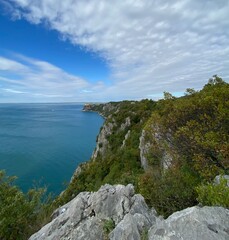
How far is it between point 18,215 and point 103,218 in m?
6.08

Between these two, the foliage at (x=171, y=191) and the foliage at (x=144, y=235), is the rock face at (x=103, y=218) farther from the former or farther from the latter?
the foliage at (x=171, y=191)

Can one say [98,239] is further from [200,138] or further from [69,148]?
[69,148]

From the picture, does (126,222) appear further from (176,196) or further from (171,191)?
(176,196)

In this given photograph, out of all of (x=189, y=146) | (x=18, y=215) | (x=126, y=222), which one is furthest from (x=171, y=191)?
(x=18, y=215)

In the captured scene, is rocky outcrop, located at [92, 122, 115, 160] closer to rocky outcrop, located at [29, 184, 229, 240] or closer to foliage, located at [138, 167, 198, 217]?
rocky outcrop, located at [29, 184, 229, 240]

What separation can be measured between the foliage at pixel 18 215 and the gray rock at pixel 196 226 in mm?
8853

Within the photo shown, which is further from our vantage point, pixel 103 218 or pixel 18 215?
pixel 18 215

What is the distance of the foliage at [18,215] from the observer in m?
10.7

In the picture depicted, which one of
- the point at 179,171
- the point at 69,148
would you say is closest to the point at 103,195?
the point at 179,171

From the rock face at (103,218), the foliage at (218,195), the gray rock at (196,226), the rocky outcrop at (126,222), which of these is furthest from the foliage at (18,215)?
the foliage at (218,195)

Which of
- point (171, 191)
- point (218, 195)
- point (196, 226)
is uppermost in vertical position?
point (218, 195)

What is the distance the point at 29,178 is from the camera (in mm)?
42500

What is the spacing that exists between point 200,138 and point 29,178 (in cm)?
4261

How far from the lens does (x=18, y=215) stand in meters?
11.3
